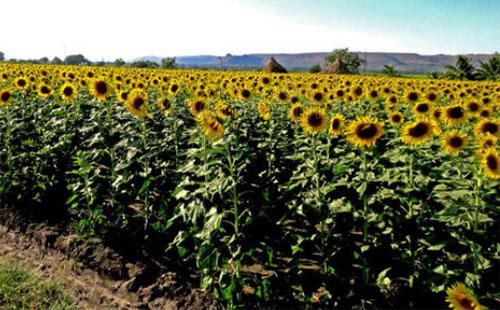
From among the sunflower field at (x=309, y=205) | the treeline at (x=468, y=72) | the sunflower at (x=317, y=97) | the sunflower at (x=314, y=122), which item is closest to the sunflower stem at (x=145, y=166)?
the sunflower field at (x=309, y=205)

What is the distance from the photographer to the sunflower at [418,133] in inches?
178

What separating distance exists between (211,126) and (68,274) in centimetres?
229

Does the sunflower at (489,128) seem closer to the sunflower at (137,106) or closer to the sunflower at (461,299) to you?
the sunflower at (461,299)

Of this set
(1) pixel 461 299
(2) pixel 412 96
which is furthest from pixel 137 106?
(2) pixel 412 96

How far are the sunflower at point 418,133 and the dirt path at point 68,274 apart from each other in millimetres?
3159

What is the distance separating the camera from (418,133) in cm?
455

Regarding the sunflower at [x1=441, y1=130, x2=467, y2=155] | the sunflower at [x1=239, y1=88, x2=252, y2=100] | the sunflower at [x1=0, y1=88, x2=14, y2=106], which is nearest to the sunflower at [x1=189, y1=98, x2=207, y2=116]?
the sunflower at [x1=239, y1=88, x2=252, y2=100]

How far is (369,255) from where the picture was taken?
433 centimetres

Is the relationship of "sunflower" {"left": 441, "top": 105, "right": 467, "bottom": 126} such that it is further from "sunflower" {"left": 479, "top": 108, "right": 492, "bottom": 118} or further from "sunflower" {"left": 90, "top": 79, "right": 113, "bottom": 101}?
"sunflower" {"left": 90, "top": 79, "right": 113, "bottom": 101}

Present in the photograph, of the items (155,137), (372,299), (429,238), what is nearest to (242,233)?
(372,299)

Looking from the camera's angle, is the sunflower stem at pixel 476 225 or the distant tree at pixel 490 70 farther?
the distant tree at pixel 490 70

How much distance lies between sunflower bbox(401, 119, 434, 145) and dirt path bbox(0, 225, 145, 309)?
3.16 meters

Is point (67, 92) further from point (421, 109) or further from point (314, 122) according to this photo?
point (421, 109)

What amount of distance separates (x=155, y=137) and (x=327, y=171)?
256 cm
